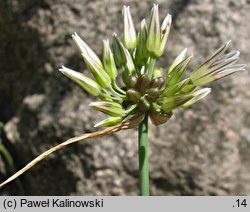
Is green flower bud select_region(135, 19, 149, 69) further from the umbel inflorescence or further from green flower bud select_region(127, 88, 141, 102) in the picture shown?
green flower bud select_region(127, 88, 141, 102)

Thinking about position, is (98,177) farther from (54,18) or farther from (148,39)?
(148,39)

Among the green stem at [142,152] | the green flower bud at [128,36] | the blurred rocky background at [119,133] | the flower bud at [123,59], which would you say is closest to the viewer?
the green stem at [142,152]

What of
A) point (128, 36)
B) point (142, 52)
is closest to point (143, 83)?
point (142, 52)

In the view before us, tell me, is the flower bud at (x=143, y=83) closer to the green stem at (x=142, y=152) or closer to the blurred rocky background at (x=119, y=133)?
the green stem at (x=142, y=152)

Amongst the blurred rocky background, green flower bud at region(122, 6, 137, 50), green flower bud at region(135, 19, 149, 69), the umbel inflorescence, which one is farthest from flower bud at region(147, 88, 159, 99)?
the blurred rocky background

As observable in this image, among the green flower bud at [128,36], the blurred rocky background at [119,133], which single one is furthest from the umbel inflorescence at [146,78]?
the blurred rocky background at [119,133]

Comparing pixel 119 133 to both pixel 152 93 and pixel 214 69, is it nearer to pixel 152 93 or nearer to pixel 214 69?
pixel 214 69
